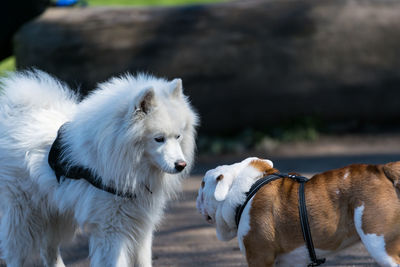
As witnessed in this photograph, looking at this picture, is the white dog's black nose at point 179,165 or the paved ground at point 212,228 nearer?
the white dog's black nose at point 179,165

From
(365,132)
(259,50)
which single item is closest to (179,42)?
(259,50)

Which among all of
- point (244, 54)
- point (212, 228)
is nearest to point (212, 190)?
point (212, 228)

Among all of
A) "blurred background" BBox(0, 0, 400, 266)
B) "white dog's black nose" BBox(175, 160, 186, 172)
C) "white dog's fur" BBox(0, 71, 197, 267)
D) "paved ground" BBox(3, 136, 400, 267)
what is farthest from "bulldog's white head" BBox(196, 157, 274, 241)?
"blurred background" BBox(0, 0, 400, 266)

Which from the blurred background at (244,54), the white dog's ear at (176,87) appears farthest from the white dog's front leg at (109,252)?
the blurred background at (244,54)

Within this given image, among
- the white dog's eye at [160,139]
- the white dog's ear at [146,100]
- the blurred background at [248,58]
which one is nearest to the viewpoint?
the white dog's ear at [146,100]

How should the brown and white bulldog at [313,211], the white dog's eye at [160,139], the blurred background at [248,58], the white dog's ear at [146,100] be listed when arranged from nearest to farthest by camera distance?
1. the brown and white bulldog at [313,211]
2. the white dog's ear at [146,100]
3. the white dog's eye at [160,139]
4. the blurred background at [248,58]

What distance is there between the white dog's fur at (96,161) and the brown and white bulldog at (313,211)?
49cm

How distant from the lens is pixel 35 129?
16.2 feet

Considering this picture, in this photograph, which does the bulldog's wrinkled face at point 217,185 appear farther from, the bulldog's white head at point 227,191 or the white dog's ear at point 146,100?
the white dog's ear at point 146,100

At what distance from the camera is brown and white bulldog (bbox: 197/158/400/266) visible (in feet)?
11.7

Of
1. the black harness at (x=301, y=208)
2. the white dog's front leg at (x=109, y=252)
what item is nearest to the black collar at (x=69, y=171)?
the white dog's front leg at (x=109, y=252)

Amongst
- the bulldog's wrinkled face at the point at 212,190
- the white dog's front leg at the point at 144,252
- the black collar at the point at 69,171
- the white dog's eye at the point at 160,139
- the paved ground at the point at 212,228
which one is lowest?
the paved ground at the point at 212,228

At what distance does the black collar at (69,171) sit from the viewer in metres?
4.47

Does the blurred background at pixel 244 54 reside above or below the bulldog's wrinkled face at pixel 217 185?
below
